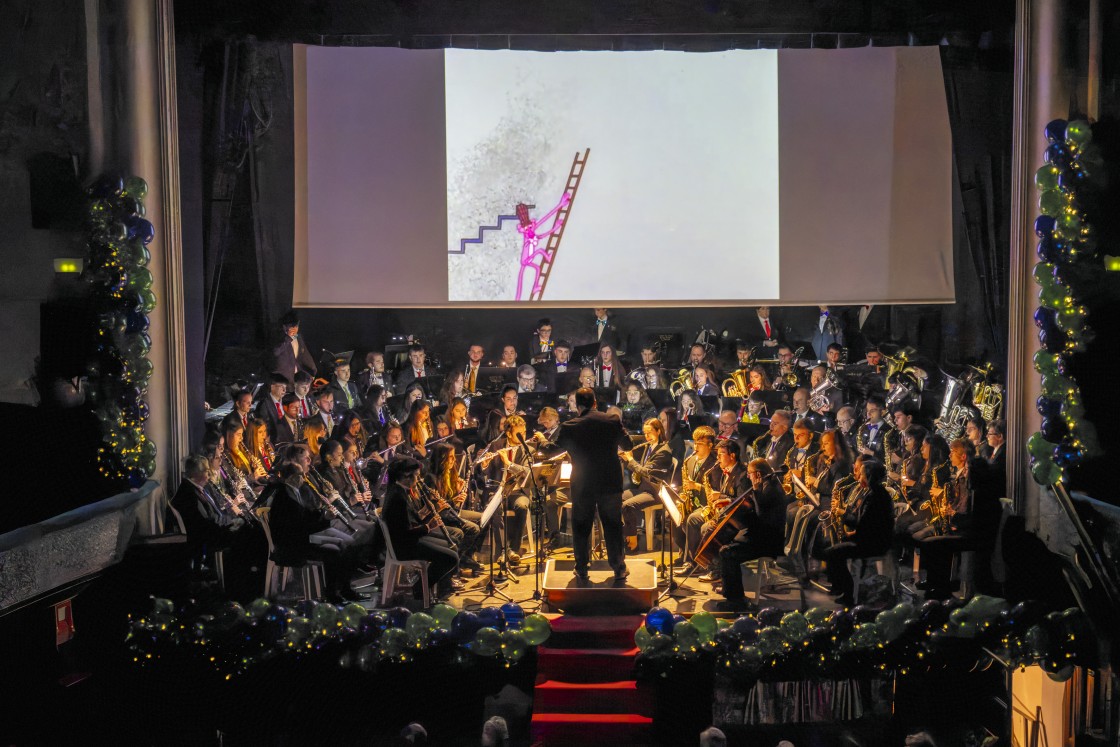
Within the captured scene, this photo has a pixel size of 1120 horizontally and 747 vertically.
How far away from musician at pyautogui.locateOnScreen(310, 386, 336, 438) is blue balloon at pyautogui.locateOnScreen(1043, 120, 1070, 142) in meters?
5.38

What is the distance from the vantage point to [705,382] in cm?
746

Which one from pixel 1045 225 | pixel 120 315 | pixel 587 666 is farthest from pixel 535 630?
pixel 1045 225

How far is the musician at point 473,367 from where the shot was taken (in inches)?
293

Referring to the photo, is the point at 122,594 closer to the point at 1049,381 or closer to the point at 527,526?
the point at 527,526

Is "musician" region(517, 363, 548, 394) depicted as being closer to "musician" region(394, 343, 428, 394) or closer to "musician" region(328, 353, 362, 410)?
"musician" region(394, 343, 428, 394)

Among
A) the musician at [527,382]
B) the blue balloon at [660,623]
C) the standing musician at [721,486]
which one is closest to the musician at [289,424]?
the musician at [527,382]

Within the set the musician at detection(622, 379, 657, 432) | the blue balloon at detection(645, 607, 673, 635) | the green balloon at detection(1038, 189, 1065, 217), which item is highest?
the green balloon at detection(1038, 189, 1065, 217)

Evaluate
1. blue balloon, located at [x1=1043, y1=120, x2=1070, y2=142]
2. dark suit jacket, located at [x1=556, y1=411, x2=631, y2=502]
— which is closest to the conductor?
dark suit jacket, located at [x1=556, y1=411, x2=631, y2=502]

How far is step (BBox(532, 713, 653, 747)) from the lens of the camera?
5395mm

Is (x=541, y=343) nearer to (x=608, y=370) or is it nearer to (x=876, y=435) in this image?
(x=608, y=370)

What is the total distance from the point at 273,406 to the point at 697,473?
3.23 metres

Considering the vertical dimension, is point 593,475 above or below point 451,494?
above

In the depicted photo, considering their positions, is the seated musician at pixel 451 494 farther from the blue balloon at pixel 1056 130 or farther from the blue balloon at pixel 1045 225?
the blue balloon at pixel 1056 130

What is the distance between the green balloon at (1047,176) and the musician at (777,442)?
2313mm
